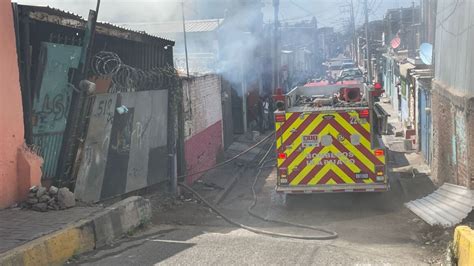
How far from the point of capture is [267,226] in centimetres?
854

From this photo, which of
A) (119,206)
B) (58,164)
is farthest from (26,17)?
(119,206)

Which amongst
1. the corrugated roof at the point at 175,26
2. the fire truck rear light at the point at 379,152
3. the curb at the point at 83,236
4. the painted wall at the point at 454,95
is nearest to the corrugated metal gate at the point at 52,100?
the curb at the point at 83,236

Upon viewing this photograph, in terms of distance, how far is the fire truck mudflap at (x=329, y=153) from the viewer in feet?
31.8

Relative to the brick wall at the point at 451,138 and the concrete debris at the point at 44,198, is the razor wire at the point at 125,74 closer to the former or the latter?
the concrete debris at the point at 44,198

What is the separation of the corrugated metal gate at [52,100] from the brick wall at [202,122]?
15.6 feet

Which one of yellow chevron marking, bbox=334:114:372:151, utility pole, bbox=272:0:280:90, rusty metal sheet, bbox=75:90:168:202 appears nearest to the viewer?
rusty metal sheet, bbox=75:90:168:202

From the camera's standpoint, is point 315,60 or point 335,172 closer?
point 335,172

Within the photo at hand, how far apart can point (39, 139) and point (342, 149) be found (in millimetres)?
5134

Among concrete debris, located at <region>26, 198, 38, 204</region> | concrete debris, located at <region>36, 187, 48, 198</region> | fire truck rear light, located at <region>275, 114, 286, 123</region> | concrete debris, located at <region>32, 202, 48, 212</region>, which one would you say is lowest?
concrete debris, located at <region>32, 202, 48, 212</region>

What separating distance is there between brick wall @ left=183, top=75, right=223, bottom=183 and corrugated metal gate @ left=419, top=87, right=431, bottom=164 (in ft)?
18.6

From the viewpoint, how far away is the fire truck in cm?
969

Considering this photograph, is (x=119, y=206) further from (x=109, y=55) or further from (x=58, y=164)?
(x=109, y=55)

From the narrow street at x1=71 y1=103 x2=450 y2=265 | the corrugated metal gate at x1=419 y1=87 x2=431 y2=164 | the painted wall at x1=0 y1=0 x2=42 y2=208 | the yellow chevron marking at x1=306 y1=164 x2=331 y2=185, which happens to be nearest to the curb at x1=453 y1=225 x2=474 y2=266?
the narrow street at x1=71 y1=103 x2=450 y2=265

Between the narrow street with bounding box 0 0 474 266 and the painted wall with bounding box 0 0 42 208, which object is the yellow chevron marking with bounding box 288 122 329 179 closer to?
the narrow street with bounding box 0 0 474 266
